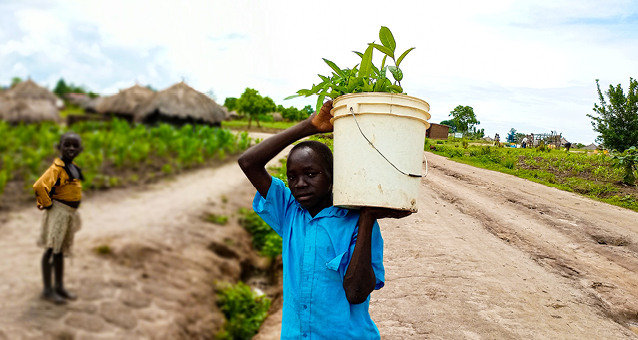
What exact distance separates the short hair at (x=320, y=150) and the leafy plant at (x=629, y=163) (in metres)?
9.65

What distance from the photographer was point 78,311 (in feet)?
11.4

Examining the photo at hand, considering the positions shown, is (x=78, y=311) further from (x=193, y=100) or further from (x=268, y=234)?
(x=268, y=234)

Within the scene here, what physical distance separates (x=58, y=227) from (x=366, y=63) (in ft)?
10.1

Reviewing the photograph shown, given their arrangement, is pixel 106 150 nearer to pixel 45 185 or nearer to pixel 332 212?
pixel 45 185

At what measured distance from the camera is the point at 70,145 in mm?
2992

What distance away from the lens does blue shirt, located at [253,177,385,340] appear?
1233 millimetres

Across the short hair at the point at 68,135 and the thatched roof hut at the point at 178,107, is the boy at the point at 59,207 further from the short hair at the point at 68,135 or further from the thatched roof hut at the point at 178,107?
the thatched roof hut at the point at 178,107

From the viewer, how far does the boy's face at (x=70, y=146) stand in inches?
116

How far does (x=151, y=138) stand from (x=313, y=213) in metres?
3.17

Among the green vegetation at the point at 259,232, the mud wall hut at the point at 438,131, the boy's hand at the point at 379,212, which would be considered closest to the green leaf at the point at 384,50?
the boy's hand at the point at 379,212

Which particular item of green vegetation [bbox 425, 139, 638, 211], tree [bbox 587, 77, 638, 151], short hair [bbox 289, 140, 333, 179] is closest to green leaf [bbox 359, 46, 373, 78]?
short hair [bbox 289, 140, 333, 179]

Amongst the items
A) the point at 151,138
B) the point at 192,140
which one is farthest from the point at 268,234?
the point at 151,138

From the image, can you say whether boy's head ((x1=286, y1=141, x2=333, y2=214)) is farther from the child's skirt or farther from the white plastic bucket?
the child's skirt

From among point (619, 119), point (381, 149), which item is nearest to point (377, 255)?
point (381, 149)
